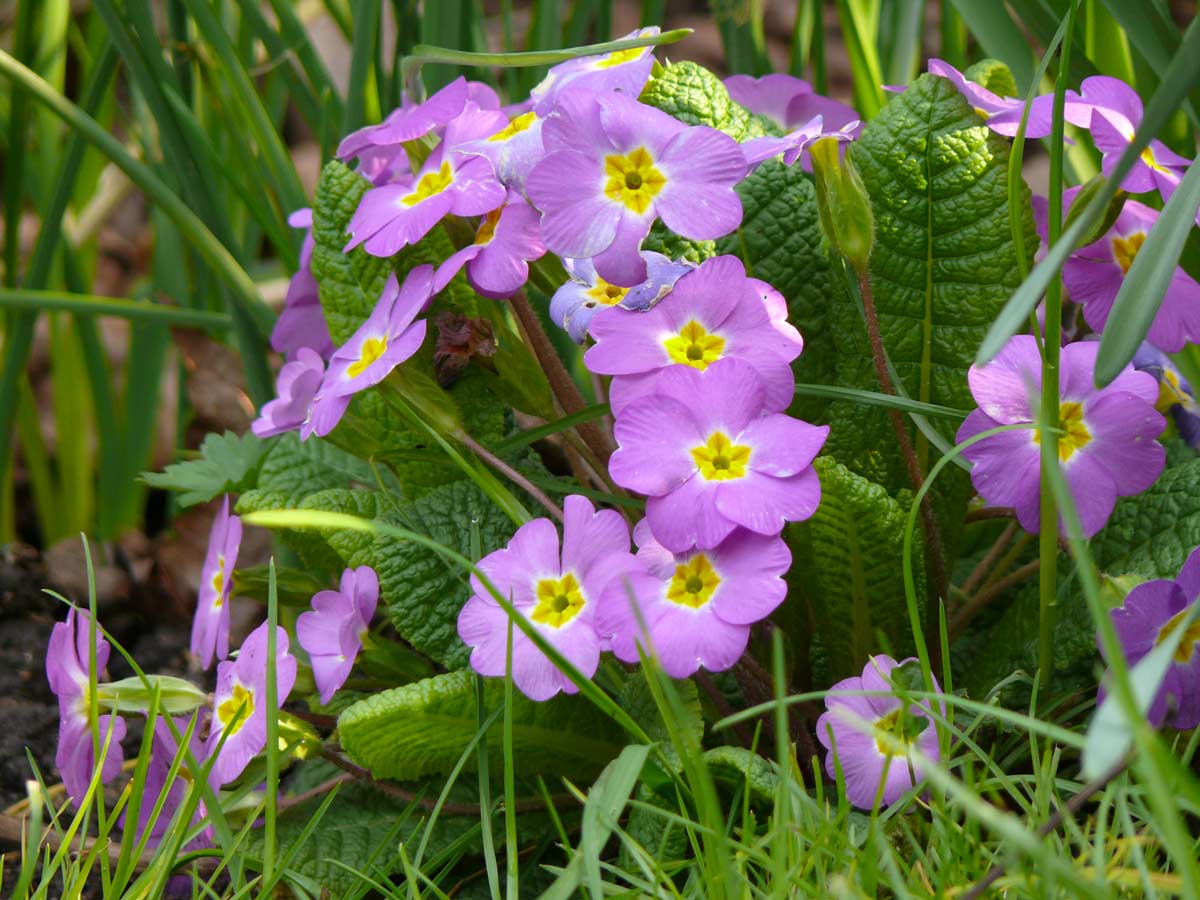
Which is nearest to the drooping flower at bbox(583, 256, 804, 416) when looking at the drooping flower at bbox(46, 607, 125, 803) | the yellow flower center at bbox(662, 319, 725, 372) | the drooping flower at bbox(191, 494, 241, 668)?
the yellow flower center at bbox(662, 319, 725, 372)

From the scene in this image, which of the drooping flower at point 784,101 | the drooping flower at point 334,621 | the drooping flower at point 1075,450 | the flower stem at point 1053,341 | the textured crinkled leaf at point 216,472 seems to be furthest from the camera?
the drooping flower at point 784,101

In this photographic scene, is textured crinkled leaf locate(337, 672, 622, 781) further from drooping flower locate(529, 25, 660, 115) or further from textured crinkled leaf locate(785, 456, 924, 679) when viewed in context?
drooping flower locate(529, 25, 660, 115)

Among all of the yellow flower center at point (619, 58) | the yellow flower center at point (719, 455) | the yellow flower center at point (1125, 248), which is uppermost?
the yellow flower center at point (619, 58)

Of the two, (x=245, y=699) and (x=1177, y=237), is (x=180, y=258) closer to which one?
(x=245, y=699)

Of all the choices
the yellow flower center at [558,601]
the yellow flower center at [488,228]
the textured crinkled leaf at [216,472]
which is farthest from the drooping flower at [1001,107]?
the textured crinkled leaf at [216,472]

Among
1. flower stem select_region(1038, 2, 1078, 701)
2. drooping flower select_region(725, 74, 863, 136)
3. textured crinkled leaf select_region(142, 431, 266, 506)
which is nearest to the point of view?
flower stem select_region(1038, 2, 1078, 701)

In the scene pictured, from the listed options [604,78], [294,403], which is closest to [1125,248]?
[604,78]

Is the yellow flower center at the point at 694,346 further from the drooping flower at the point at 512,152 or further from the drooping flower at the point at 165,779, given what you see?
the drooping flower at the point at 165,779
